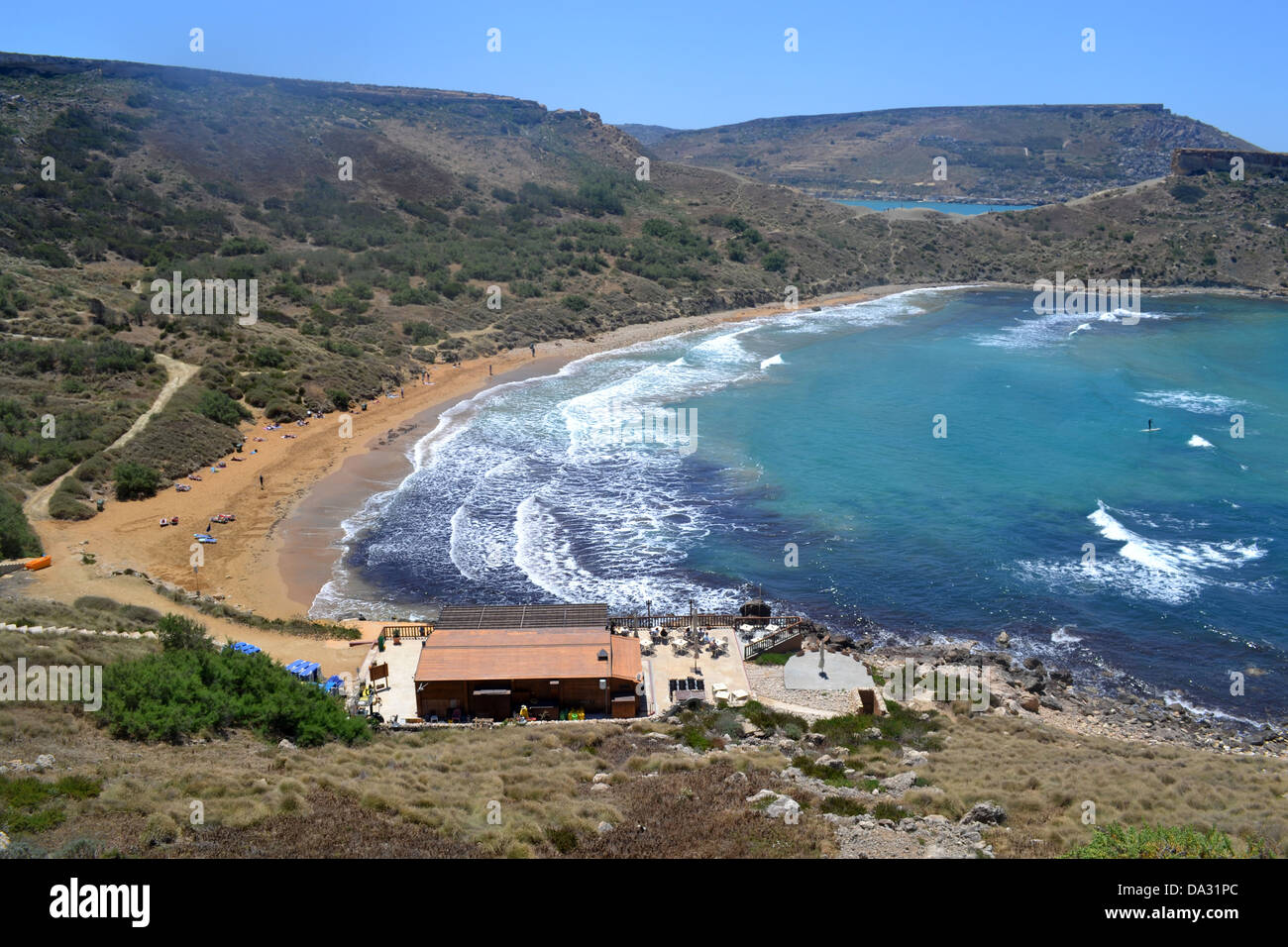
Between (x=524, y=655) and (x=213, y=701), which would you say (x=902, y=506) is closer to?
(x=524, y=655)

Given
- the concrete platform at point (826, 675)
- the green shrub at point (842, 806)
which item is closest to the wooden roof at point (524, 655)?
the concrete platform at point (826, 675)

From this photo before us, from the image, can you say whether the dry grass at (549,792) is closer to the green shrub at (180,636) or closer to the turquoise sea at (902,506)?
the green shrub at (180,636)

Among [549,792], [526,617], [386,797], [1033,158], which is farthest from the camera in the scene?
[1033,158]

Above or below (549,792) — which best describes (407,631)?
above

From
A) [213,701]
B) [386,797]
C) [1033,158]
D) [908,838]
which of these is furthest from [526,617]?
[1033,158]

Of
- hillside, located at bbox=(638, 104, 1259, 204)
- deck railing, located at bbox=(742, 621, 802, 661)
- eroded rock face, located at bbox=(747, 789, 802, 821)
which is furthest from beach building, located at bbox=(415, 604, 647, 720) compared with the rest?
hillside, located at bbox=(638, 104, 1259, 204)

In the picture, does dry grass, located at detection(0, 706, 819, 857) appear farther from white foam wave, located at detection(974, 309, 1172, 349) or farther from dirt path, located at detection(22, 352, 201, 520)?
white foam wave, located at detection(974, 309, 1172, 349)
